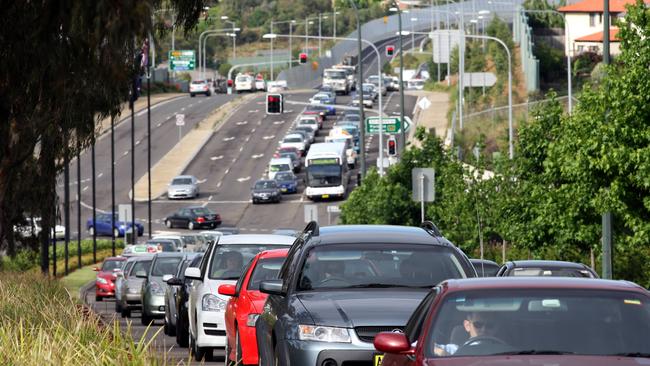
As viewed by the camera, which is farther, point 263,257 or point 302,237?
point 263,257

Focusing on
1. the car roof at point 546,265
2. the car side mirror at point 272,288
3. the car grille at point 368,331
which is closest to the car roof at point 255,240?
the car roof at point 546,265

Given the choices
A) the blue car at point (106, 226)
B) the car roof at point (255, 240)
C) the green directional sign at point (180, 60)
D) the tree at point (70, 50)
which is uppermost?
the green directional sign at point (180, 60)

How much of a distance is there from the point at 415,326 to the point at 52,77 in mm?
6259

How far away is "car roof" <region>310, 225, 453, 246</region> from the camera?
13.2 meters

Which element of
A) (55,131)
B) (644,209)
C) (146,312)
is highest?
(55,131)

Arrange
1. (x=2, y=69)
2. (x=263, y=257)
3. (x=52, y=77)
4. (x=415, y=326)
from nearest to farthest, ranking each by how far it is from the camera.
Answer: (x=415, y=326) → (x=52, y=77) → (x=2, y=69) → (x=263, y=257)

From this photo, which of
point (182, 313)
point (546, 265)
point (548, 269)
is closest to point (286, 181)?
point (182, 313)

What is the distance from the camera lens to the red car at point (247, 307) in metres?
15.6

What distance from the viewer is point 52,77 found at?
14719 millimetres

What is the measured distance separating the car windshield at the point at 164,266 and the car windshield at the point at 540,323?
21.8 m

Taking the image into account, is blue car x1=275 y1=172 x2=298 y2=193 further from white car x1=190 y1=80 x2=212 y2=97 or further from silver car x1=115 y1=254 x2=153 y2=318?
white car x1=190 y1=80 x2=212 y2=97

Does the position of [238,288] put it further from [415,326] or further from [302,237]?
[415,326]

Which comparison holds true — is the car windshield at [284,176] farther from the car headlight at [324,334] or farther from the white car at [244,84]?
the car headlight at [324,334]

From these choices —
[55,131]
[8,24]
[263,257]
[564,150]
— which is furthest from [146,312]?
[8,24]
